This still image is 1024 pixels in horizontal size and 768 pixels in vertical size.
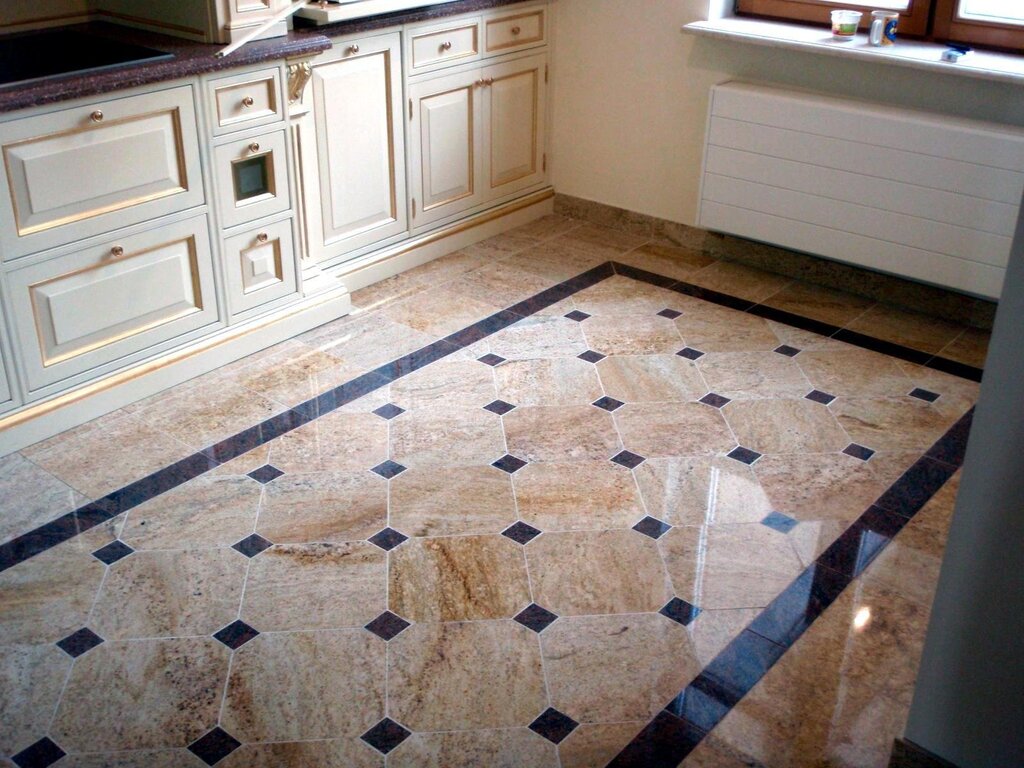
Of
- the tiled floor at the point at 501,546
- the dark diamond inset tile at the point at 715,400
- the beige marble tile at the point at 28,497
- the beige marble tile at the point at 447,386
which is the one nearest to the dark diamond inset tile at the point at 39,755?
the tiled floor at the point at 501,546

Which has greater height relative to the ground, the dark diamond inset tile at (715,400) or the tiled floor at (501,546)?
the dark diamond inset tile at (715,400)

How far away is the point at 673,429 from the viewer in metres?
3.40

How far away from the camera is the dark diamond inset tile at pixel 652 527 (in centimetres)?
292

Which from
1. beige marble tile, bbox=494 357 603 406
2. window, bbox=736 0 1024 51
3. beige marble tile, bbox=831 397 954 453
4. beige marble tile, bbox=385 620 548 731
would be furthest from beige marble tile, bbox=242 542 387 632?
window, bbox=736 0 1024 51

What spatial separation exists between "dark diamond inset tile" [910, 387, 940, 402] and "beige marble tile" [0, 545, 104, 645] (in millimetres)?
2508

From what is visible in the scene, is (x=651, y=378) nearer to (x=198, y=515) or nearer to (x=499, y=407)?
(x=499, y=407)

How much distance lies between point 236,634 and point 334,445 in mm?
849

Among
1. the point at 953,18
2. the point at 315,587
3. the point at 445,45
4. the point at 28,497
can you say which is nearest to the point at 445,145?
the point at 445,45

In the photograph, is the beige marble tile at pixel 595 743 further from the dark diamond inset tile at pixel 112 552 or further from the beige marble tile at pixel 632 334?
the beige marble tile at pixel 632 334

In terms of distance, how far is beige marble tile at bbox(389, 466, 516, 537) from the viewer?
9.61 ft

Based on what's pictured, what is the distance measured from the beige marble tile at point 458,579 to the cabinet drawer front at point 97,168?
1.33 metres

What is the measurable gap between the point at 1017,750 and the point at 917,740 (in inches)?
7.6

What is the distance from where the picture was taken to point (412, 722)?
2314mm

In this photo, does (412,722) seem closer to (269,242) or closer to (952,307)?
(269,242)
